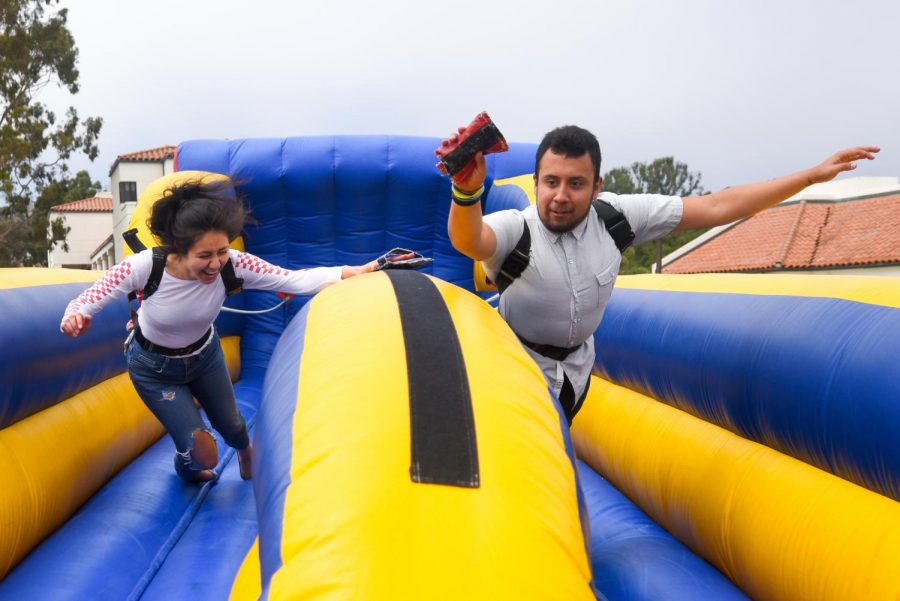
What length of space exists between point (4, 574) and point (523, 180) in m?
3.09

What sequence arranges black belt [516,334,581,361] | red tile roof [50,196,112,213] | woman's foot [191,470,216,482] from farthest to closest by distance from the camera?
red tile roof [50,196,112,213]
woman's foot [191,470,216,482]
black belt [516,334,581,361]

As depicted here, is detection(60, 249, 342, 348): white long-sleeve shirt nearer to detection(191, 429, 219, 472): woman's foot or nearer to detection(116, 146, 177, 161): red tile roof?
detection(191, 429, 219, 472): woman's foot

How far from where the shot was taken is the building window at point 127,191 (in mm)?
26609

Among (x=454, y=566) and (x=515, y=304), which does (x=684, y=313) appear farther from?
(x=454, y=566)

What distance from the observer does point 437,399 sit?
1.30 metres

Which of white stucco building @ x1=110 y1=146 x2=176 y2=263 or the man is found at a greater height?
the man

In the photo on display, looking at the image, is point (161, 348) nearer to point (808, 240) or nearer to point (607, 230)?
point (607, 230)

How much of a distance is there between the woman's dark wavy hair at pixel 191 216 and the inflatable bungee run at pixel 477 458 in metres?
0.45

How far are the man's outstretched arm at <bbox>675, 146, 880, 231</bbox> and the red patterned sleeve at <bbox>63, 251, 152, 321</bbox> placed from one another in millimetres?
1718

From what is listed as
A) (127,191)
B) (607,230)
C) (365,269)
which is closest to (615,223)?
(607,230)

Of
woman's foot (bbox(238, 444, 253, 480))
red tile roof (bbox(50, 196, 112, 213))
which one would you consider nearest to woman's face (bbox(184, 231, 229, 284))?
woman's foot (bbox(238, 444, 253, 480))

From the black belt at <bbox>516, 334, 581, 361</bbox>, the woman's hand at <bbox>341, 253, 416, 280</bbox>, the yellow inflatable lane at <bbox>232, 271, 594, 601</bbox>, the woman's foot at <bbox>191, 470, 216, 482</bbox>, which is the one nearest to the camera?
the yellow inflatable lane at <bbox>232, 271, 594, 601</bbox>

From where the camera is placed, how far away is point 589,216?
2.03 m

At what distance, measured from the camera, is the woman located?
2.15 metres
